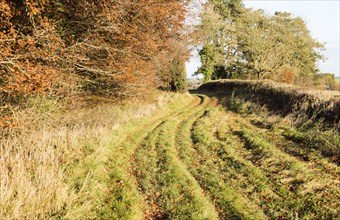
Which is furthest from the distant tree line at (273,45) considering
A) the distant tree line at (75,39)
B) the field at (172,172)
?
the field at (172,172)

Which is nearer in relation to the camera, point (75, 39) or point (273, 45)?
point (75, 39)

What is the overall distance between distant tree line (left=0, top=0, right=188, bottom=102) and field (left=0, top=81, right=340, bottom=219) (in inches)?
76.8

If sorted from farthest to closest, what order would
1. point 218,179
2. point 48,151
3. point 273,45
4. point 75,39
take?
point 273,45 → point 75,39 → point 218,179 → point 48,151

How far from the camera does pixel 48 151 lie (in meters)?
6.28

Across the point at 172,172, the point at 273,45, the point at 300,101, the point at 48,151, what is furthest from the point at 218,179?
the point at 273,45

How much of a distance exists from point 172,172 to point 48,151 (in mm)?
3734

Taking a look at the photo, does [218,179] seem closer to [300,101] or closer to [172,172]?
[172,172]

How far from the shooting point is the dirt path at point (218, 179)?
5355 mm

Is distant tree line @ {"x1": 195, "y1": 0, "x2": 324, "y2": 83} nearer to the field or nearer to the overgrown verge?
the overgrown verge

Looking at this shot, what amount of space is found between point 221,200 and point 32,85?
646 cm

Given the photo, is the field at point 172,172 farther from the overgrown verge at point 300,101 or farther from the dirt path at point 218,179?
the overgrown verge at point 300,101

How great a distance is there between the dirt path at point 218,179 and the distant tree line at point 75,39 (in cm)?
390

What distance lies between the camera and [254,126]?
1270 centimetres

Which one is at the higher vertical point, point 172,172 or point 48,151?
point 48,151
